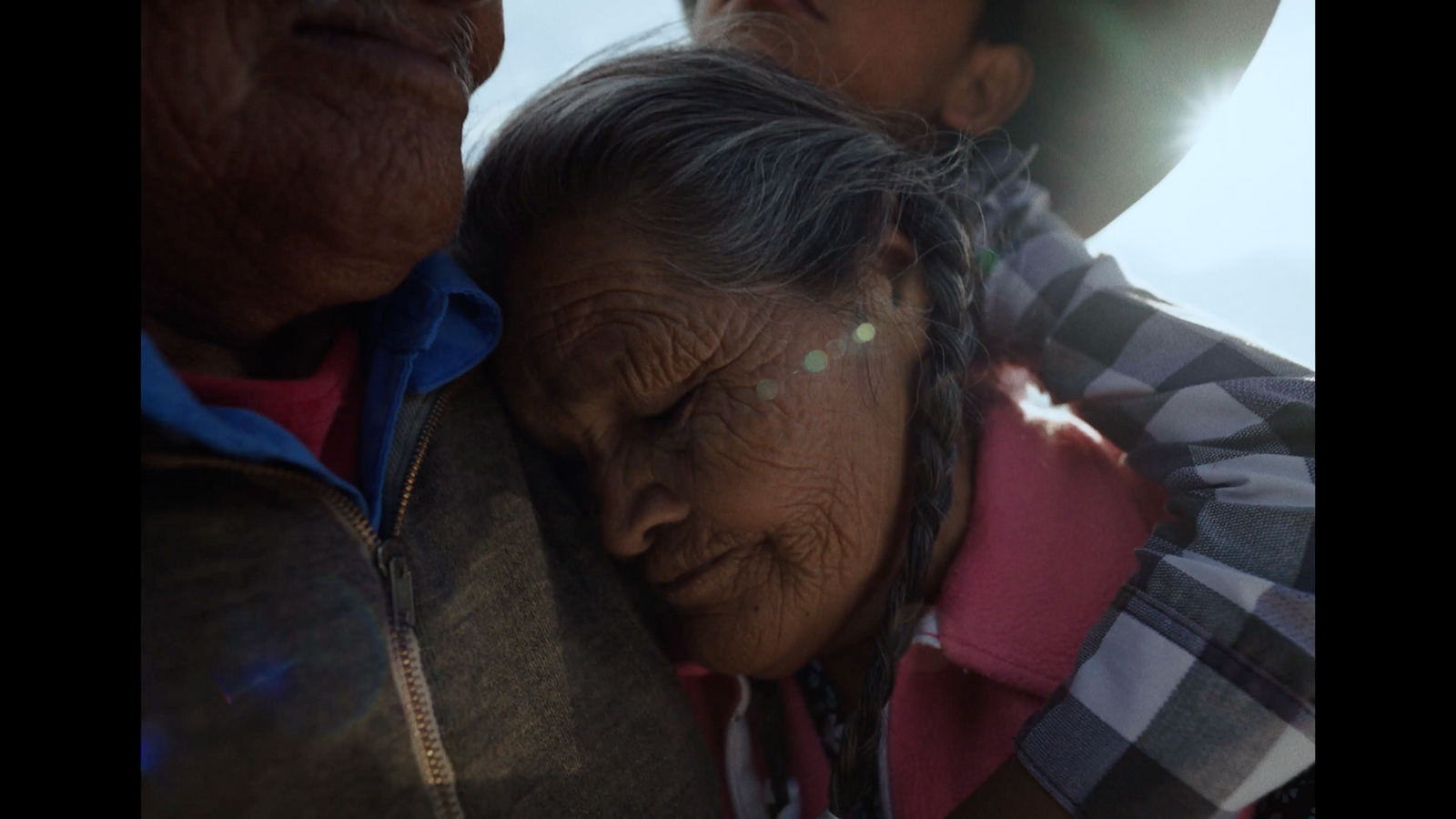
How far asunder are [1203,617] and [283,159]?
57.0 inches

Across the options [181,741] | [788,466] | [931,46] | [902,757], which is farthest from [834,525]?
[931,46]

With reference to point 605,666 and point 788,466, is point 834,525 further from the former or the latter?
point 605,666

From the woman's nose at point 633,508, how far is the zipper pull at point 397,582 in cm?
45

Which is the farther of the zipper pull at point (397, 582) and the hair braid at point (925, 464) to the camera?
the hair braid at point (925, 464)

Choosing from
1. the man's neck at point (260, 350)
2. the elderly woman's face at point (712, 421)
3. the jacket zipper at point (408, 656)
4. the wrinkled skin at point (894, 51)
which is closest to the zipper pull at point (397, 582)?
the jacket zipper at point (408, 656)

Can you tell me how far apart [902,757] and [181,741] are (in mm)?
1209

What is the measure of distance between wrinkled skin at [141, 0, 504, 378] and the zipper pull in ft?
1.03

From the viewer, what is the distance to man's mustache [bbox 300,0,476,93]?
94 cm

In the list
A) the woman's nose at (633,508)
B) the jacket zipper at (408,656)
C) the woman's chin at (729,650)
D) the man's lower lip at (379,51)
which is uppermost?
the man's lower lip at (379,51)

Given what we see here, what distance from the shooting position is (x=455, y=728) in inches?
41.0

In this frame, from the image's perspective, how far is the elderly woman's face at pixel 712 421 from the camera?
1.44 metres

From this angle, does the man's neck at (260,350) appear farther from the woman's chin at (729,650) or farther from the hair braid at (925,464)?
the hair braid at (925,464)

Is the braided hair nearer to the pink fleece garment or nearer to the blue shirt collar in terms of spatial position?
the pink fleece garment

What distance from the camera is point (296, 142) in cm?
90
